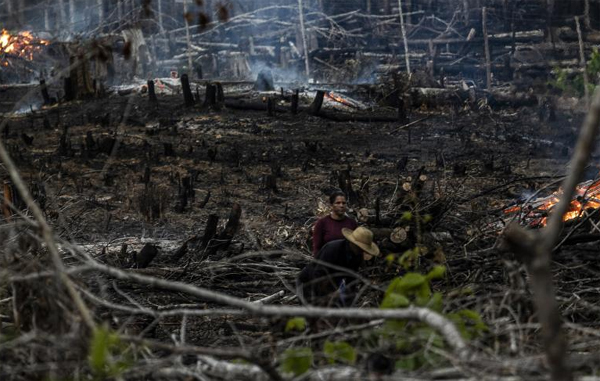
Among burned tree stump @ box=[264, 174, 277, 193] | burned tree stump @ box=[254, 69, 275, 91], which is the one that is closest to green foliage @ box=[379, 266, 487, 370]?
burned tree stump @ box=[264, 174, 277, 193]

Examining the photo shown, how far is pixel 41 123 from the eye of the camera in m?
20.2

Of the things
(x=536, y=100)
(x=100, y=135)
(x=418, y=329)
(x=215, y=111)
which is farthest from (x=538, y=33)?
(x=418, y=329)

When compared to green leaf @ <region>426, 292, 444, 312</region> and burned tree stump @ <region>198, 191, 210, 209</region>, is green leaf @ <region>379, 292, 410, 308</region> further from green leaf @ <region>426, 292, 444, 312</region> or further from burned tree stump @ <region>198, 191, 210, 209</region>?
burned tree stump @ <region>198, 191, 210, 209</region>

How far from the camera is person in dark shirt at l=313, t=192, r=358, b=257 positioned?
7.84m

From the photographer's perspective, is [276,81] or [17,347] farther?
[276,81]

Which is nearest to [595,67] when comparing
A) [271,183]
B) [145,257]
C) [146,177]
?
[271,183]

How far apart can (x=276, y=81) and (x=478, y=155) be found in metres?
12.5

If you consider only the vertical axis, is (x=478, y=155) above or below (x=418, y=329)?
below

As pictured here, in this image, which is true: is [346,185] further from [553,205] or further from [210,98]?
[210,98]

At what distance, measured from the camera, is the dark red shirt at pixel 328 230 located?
7.84 meters

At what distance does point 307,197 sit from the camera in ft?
45.1

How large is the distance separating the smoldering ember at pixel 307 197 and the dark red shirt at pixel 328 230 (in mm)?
19

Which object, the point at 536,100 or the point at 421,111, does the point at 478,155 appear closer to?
the point at 421,111

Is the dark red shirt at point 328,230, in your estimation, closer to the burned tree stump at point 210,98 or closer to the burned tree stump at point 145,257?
the burned tree stump at point 145,257
